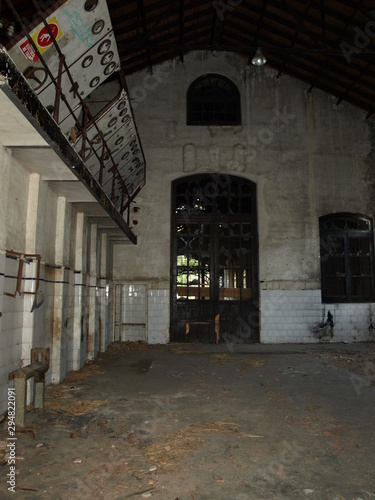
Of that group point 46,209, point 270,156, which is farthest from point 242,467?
point 270,156

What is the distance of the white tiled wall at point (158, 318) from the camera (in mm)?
11500

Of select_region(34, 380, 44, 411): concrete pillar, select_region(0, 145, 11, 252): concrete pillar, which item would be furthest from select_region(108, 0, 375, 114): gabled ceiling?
select_region(34, 380, 44, 411): concrete pillar

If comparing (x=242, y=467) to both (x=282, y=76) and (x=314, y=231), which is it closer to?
(x=314, y=231)

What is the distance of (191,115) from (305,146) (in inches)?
149

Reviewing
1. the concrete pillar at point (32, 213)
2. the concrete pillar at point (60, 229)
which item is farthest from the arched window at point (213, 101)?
the concrete pillar at point (32, 213)

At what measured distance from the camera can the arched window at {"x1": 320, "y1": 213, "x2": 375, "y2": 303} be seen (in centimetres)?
1214

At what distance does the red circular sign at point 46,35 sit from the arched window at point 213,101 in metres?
8.12

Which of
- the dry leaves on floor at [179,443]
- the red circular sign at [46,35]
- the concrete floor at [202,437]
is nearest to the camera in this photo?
the concrete floor at [202,437]

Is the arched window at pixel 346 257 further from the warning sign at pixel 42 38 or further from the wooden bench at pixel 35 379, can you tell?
the warning sign at pixel 42 38

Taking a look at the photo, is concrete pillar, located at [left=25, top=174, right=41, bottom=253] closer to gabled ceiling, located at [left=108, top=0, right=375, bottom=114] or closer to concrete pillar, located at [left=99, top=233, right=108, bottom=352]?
concrete pillar, located at [left=99, top=233, right=108, bottom=352]

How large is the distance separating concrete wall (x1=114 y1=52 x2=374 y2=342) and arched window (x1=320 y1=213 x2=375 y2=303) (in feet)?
1.11

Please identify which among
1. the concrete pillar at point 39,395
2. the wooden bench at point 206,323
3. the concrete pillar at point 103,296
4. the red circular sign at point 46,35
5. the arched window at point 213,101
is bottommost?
the concrete pillar at point 39,395

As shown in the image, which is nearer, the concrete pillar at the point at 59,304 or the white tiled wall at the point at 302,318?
the concrete pillar at the point at 59,304

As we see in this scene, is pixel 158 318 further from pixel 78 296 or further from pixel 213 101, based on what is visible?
pixel 213 101
